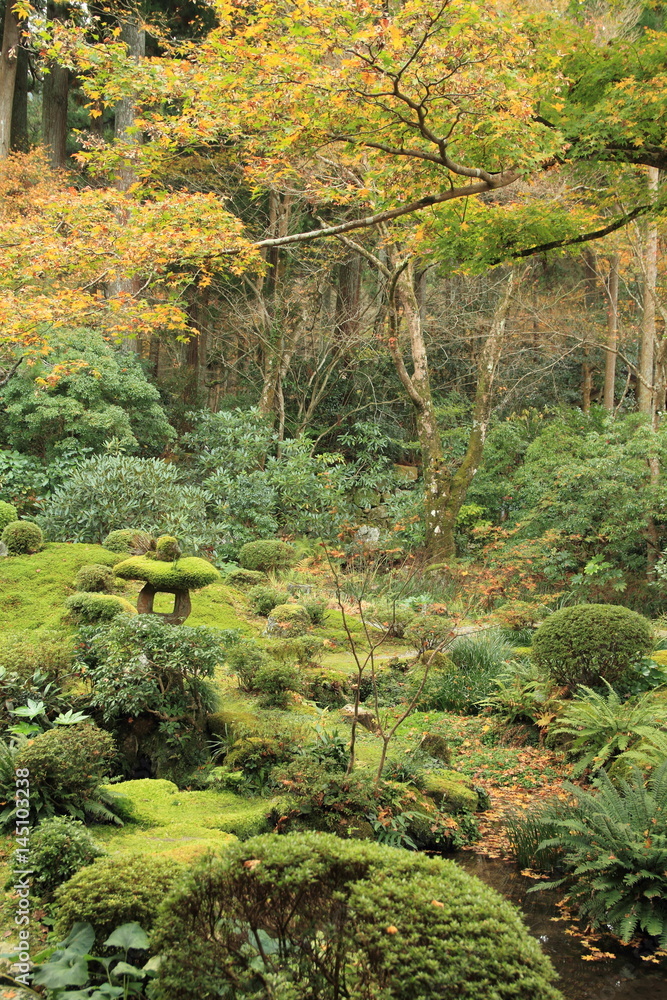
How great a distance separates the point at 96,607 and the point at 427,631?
362 cm

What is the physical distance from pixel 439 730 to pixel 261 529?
21.5 ft


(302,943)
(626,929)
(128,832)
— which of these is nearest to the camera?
(302,943)

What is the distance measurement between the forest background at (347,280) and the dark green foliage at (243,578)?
0.78m

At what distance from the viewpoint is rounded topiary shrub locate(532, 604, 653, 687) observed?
6.86 m

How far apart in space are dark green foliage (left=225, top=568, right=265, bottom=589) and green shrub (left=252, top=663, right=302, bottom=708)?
14.7ft

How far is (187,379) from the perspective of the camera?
17.4 m

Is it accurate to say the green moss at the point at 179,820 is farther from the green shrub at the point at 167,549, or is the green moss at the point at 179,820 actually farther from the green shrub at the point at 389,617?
the green shrub at the point at 389,617

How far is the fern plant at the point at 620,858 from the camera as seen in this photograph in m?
4.07

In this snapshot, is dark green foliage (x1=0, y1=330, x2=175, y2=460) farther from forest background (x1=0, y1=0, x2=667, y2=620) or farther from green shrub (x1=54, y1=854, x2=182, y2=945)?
green shrub (x1=54, y1=854, x2=182, y2=945)

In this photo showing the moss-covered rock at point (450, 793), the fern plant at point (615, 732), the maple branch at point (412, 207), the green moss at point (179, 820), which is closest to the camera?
the green moss at point (179, 820)

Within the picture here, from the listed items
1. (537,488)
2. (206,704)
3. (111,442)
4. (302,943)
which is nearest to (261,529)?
(111,442)

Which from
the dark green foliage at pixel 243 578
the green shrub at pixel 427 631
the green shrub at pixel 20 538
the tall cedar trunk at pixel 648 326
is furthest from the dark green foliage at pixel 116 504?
the tall cedar trunk at pixel 648 326

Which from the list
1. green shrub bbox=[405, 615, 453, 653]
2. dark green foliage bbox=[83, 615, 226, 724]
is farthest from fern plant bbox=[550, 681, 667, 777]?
dark green foliage bbox=[83, 615, 226, 724]

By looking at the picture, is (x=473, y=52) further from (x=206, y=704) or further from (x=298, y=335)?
(x=298, y=335)
